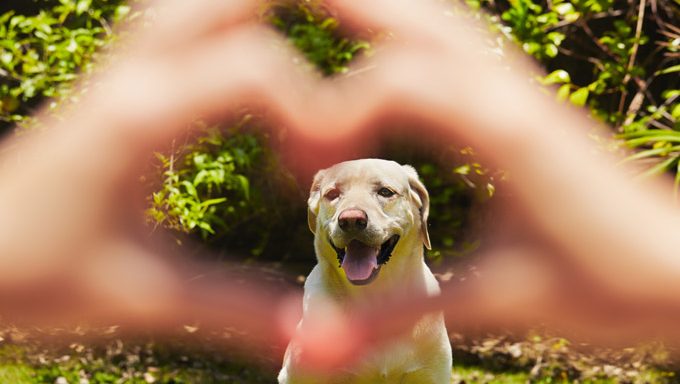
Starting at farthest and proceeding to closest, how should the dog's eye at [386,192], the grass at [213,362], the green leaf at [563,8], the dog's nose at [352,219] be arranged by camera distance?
the green leaf at [563,8], the grass at [213,362], the dog's eye at [386,192], the dog's nose at [352,219]

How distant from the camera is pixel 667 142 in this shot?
5344 mm

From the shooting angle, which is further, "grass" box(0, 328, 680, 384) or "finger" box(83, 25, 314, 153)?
"grass" box(0, 328, 680, 384)

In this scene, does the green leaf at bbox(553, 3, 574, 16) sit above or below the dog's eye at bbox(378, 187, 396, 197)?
below

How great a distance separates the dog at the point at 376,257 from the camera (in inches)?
119

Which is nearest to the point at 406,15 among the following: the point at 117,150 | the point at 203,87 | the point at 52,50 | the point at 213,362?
A: the point at 203,87

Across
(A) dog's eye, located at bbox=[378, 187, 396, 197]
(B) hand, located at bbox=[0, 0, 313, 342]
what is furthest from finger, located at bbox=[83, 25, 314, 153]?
(A) dog's eye, located at bbox=[378, 187, 396, 197]

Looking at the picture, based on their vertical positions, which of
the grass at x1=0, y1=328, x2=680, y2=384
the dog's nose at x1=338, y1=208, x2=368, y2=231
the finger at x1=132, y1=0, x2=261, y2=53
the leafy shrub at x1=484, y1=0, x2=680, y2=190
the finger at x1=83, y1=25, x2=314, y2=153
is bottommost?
the grass at x1=0, y1=328, x2=680, y2=384

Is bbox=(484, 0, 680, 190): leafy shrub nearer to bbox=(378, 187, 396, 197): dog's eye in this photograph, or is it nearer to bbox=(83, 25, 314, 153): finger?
Result: bbox=(83, 25, 314, 153): finger

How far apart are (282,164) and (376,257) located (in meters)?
2.31

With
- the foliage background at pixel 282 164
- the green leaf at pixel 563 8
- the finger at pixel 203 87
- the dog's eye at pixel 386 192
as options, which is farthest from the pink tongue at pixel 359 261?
the green leaf at pixel 563 8

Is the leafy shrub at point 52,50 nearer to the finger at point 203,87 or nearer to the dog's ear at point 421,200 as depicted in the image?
the finger at point 203,87

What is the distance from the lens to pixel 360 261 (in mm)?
3027

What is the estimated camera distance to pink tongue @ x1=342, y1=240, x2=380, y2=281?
3.01 meters

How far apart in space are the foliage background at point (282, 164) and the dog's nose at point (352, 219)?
1.79m
